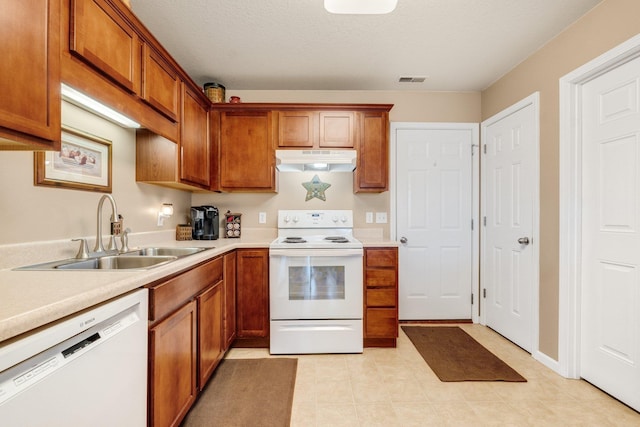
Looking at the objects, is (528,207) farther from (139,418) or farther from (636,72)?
(139,418)

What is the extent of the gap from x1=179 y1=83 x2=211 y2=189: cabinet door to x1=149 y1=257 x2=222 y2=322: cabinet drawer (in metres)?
0.77

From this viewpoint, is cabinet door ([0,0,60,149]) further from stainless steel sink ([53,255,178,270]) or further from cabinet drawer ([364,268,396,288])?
cabinet drawer ([364,268,396,288])

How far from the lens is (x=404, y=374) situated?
2.12 metres

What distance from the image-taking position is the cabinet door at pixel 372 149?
2.81 m

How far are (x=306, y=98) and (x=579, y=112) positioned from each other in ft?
7.44

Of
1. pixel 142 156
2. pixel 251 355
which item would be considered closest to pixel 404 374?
pixel 251 355

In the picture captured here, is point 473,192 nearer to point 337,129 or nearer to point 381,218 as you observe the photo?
point 381,218

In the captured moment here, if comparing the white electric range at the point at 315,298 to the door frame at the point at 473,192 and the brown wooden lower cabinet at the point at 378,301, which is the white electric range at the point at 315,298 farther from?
the door frame at the point at 473,192

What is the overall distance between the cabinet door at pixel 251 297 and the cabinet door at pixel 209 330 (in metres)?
0.31

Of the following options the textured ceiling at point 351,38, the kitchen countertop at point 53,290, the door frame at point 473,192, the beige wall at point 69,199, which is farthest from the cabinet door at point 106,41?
the door frame at point 473,192

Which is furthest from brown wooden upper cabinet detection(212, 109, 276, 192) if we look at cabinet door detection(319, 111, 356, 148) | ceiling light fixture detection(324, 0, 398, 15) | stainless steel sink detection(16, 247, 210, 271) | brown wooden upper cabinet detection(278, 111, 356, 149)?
ceiling light fixture detection(324, 0, 398, 15)

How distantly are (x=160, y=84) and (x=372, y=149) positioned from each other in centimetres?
180

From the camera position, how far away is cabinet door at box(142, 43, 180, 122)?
1.69 m

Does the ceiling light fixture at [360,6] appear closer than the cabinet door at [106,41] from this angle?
No
